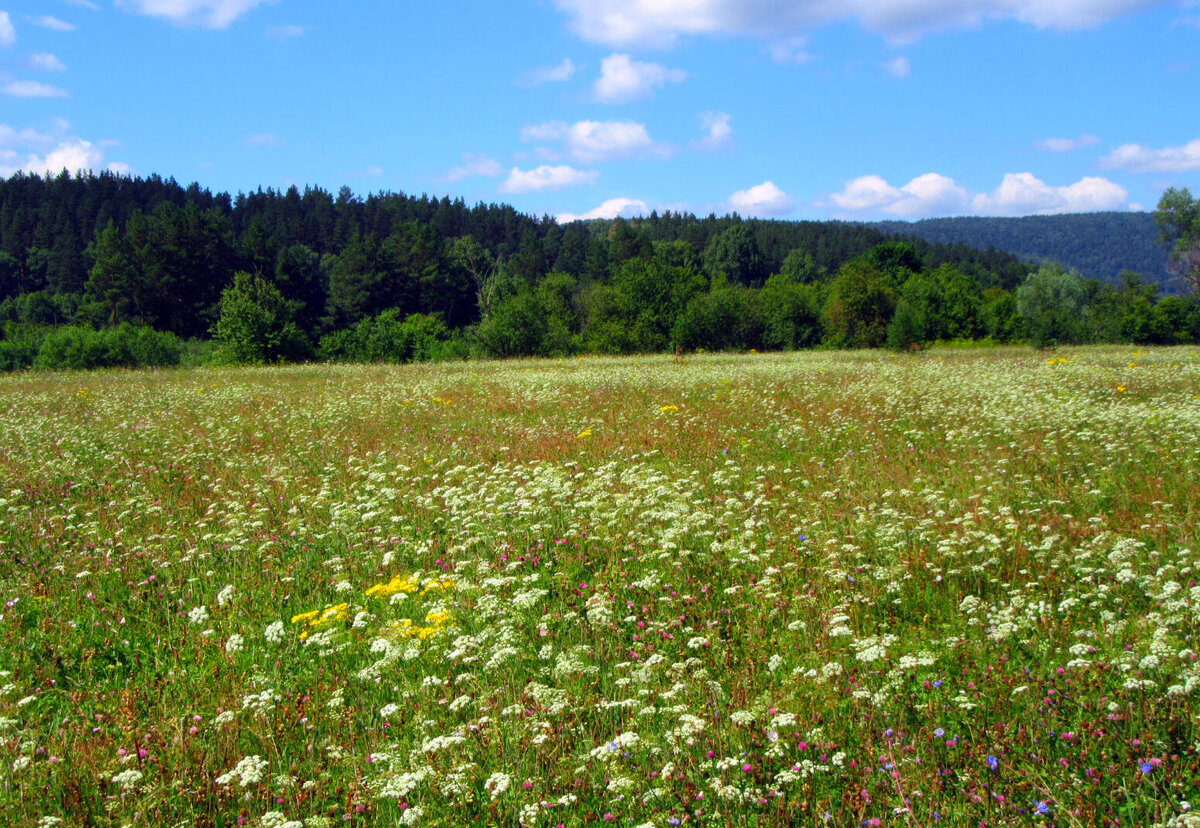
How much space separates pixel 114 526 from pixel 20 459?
4024 mm

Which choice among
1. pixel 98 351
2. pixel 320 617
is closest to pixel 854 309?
pixel 98 351

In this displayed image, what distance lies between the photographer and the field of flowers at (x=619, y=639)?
269 cm

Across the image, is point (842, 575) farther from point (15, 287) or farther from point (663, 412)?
point (15, 287)

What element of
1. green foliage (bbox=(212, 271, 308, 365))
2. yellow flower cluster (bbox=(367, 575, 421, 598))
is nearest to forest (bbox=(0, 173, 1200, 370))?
green foliage (bbox=(212, 271, 308, 365))

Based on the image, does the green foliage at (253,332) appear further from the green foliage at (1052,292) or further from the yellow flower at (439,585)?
the green foliage at (1052,292)

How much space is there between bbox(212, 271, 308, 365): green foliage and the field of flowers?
108 ft

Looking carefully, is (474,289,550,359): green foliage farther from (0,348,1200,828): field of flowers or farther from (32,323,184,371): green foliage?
(0,348,1200,828): field of flowers

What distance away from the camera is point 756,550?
504 cm

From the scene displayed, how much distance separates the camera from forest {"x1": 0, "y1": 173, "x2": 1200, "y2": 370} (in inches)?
1678

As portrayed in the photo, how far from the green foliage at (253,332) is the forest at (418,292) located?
0.33ft

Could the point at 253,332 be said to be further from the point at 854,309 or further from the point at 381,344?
the point at 854,309

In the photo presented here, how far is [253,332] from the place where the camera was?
3894 centimetres

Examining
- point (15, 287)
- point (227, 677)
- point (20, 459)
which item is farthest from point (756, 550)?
point (15, 287)

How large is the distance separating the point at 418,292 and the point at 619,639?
81766mm
